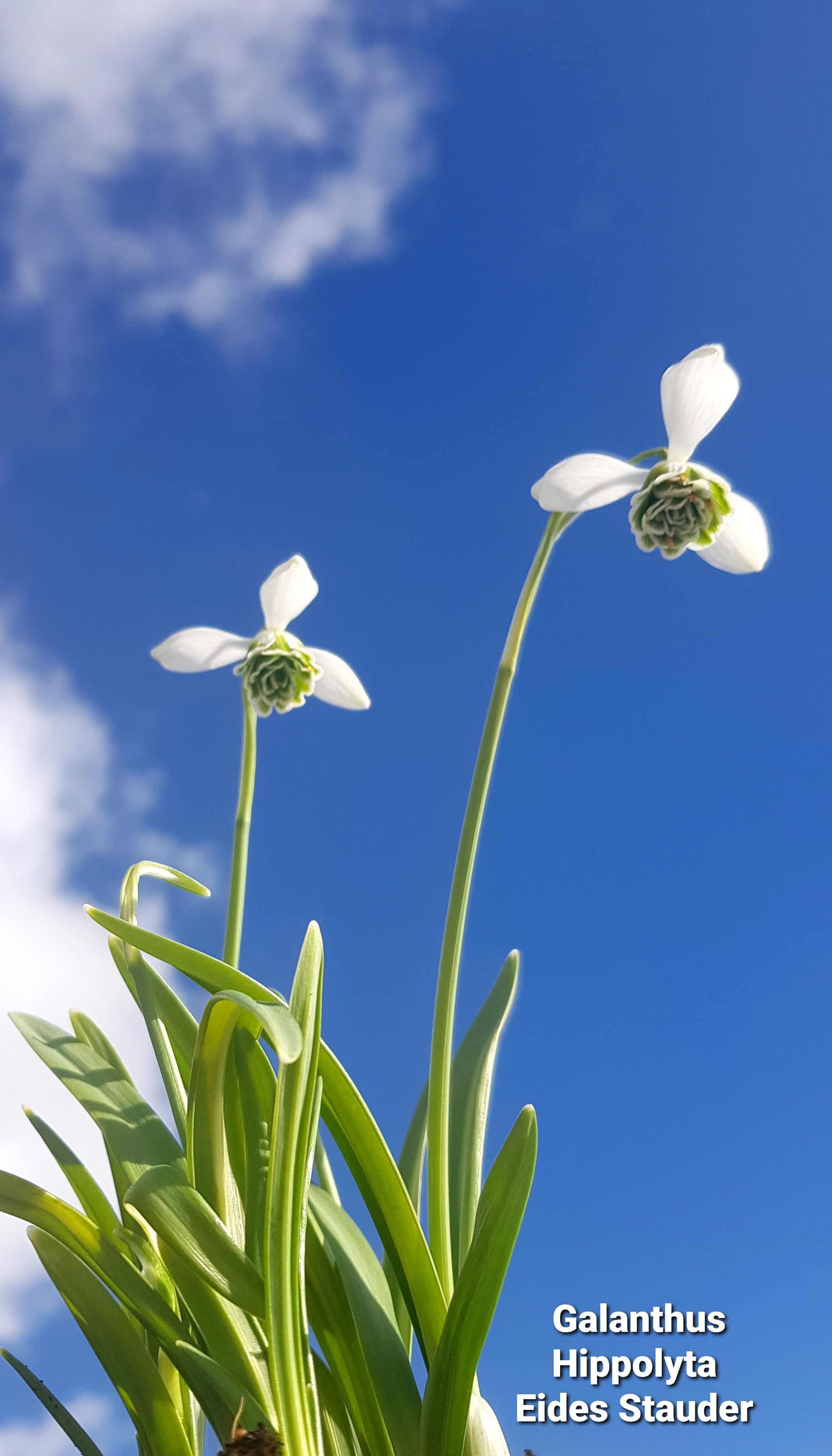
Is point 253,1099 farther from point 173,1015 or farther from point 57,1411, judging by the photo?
point 57,1411

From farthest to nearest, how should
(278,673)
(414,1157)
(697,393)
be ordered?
(278,673)
(414,1157)
(697,393)

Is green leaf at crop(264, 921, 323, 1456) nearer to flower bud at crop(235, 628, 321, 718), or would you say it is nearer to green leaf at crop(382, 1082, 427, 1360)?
green leaf at crop(382, 1082, 427, 1360)

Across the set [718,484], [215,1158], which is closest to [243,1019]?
[215,1158]

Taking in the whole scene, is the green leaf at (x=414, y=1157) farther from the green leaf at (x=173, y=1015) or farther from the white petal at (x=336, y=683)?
the white petal at (x=336, y=683)

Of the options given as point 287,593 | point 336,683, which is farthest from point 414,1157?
point 287,593

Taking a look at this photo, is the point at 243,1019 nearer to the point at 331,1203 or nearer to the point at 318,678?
the point at 331,1203

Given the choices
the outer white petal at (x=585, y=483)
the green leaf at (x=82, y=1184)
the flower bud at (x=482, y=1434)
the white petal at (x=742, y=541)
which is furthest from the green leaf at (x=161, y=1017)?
the white petal at (x=742, y=541)
